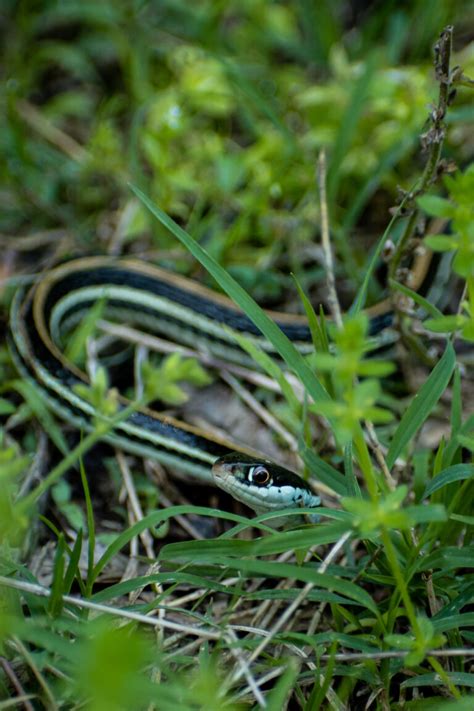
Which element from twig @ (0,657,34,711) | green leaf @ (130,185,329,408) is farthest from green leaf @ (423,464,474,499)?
twig @ (0,657,34,711)

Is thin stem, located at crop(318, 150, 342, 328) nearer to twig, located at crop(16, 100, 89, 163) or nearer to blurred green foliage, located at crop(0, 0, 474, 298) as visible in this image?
blurred green foliage, located at crop(0, 0, 474, 298)

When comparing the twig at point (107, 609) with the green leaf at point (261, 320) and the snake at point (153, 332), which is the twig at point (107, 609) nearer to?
the snake at point (153, 332)

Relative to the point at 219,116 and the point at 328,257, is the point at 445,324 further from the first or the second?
the point at 219,116

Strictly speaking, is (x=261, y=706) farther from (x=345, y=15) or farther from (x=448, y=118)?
(x=345, y=15)

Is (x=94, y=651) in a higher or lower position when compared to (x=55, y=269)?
lower

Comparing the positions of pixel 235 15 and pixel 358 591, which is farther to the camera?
pixel 235 15

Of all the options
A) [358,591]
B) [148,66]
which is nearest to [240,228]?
[148,66]

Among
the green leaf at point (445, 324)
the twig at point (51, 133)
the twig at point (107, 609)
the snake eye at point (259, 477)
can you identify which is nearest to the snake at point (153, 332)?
the snake eye at point (259, 477)

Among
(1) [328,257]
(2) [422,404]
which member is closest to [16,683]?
(2) [422,404]
